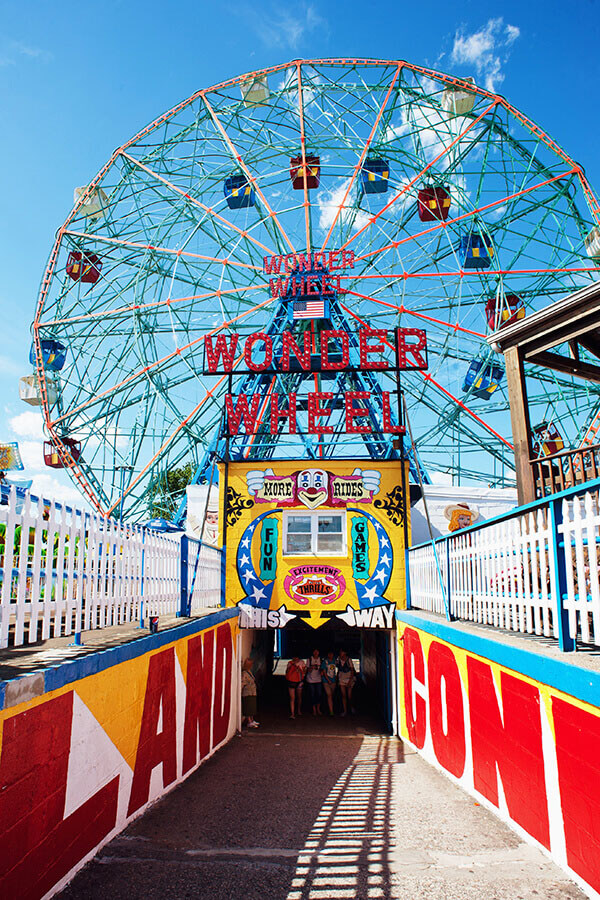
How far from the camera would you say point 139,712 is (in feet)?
18.4

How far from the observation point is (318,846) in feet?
16.8

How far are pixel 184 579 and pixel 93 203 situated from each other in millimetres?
18887

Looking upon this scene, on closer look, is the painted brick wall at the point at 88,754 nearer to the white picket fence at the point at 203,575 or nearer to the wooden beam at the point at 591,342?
the white picket fence at the point at 203,575

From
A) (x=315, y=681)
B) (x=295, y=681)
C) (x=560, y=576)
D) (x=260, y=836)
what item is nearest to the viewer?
(x=560, y=576)

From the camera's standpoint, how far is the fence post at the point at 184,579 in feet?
27.6

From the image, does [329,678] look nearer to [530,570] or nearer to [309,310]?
[530,570]

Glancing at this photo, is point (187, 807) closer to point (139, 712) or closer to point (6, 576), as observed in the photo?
point (139, 712)

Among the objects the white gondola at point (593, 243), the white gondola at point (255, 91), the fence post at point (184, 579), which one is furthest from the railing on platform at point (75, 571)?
the white gondola at point (255, 91)

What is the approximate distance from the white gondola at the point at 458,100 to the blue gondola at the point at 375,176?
2.82m

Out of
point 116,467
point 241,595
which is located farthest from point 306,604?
point 116,467

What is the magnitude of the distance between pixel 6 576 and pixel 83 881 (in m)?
2.18

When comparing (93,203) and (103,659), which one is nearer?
(103,659)

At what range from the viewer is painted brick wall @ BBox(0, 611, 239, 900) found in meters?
3.40

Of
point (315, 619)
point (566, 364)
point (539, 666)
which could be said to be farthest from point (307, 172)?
point (539, 666)
